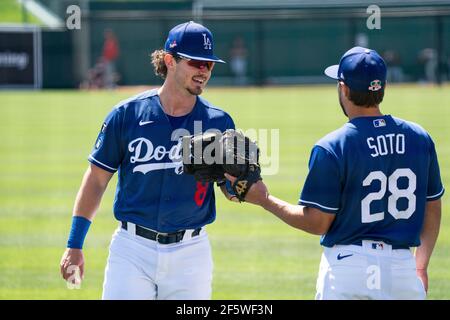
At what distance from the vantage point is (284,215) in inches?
153

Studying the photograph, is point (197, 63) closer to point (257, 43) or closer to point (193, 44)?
point (193, 44)

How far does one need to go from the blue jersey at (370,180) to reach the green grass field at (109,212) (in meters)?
2.98

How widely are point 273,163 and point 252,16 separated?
1278 cm

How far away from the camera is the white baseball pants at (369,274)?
373cm

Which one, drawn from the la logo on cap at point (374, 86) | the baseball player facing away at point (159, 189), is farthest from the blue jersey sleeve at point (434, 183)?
the baseball player facing away at point (159, 189)

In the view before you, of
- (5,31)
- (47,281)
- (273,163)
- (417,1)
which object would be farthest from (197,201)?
(5,31)

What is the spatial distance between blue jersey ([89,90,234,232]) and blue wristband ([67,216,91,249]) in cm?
19

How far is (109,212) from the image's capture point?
10469 mm

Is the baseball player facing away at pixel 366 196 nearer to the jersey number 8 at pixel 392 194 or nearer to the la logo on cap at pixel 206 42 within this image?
the jersey number 8 at pixel 392 194

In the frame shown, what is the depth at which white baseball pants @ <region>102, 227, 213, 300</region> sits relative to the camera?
167 inches

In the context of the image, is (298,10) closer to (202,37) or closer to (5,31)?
(5,31)

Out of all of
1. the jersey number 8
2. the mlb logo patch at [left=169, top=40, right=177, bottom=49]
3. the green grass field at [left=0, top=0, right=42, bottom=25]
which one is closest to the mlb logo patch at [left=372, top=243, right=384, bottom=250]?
the jersey number 8
